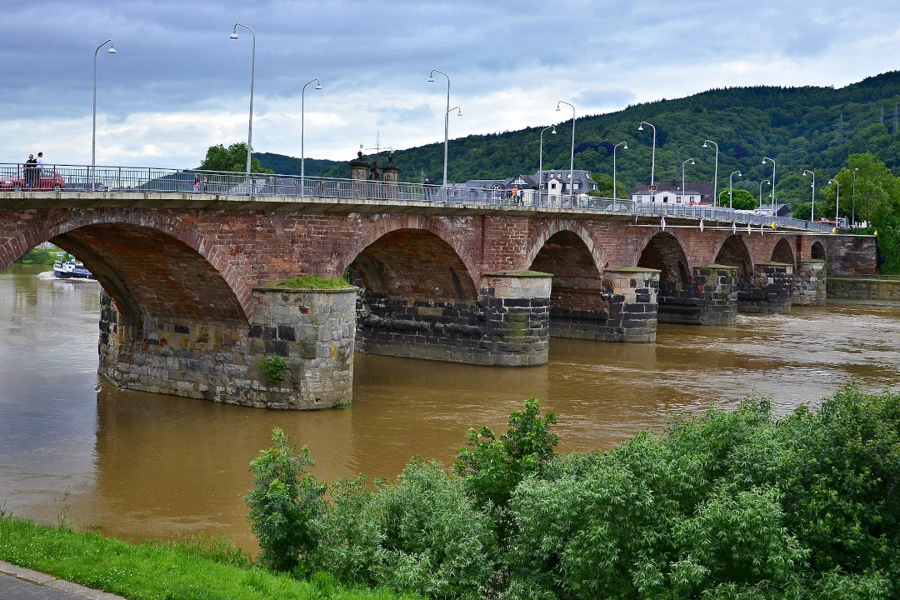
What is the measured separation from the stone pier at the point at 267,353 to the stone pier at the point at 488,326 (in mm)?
9592

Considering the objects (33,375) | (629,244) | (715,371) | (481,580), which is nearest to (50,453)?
(33,375)

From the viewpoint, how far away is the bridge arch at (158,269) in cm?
2527

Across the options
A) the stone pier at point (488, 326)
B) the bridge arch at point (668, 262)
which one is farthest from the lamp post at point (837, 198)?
the stone pier at point (488, 326)

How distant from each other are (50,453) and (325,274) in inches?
401

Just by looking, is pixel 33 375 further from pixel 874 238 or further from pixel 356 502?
pixel 874 238

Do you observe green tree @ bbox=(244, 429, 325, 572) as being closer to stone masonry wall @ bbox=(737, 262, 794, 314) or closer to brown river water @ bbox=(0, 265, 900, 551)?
brown river water @ bbox=(0, 265, 900, 551)

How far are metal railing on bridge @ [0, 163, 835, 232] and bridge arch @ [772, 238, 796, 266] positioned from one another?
3047 cm

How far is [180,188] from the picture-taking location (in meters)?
25.0

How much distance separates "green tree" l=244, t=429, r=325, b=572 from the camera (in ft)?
40.8

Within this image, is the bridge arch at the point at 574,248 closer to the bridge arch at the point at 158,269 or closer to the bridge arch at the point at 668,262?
the bridge arch at the point at 668,262

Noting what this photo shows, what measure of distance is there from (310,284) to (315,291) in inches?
30.3

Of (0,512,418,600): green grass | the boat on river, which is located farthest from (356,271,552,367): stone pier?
the boat on river

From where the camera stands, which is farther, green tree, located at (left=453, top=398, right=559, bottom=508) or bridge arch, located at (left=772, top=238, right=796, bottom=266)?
bridge arch, located at (left=772, top=238, right=796, bottom=266)

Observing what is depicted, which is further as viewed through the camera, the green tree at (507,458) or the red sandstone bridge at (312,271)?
the red sandstone bridge at (312,271)
